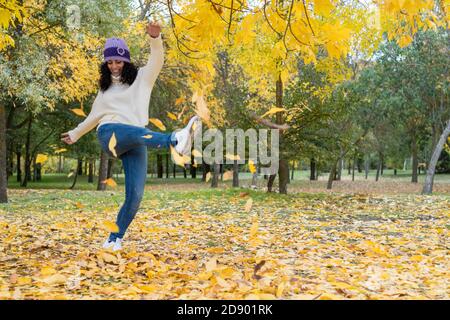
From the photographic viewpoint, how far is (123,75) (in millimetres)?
4164

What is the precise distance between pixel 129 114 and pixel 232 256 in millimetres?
1672

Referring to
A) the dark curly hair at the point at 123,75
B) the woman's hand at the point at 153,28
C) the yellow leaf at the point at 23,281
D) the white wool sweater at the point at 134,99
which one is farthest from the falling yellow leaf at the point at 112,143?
the yellow leaf at the point at 23,281

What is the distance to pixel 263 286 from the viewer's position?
331 centimetres

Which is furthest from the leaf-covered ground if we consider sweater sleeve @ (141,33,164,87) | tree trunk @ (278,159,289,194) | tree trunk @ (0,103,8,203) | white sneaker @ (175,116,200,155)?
tree trunk @ (278,159,289,194)

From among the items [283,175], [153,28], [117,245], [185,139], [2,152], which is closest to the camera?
[185,139]

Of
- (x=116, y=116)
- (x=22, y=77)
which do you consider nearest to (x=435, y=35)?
(x=22, y=77)

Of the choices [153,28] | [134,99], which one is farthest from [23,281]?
[153,28]

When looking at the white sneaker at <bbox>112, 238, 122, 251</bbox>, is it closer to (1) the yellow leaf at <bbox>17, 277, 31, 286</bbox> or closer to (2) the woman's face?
(1) the yellow leaf at <bbox>17, 277, 31, 286</bbox>

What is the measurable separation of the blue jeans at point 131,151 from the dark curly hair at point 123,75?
1.29ft

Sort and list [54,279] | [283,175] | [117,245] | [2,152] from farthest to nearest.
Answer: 1. [283,175]
2. [2,152]
3. [117,245]
4. [54,279]

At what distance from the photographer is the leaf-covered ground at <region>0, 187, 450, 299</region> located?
130 inches

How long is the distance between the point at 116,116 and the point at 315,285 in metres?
2.04

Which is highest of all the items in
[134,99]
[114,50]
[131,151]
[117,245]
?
[114,50]

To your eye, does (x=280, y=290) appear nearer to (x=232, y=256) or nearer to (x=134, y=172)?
(x=232, y=256)
